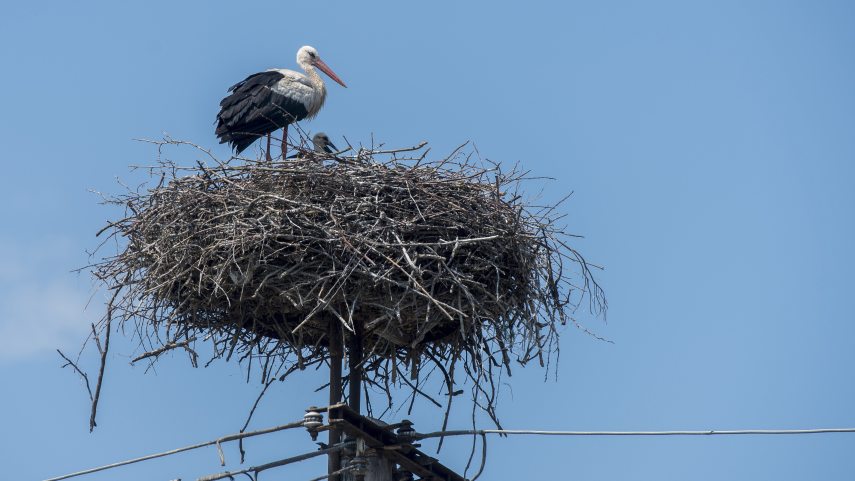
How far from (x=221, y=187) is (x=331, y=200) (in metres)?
0.78

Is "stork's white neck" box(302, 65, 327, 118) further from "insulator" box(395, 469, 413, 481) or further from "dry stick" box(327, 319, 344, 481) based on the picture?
"insulator" box(395, 469, 413, 481)

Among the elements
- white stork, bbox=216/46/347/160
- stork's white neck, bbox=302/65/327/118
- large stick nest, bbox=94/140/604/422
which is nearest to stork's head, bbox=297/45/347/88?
stork's white neck, bbox=302/65/327/118

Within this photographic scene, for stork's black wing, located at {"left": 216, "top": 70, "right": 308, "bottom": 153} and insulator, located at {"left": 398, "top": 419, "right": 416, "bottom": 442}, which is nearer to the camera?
insulator, located at {"left": 398, "top": 419, "right": 416, "bottom": 442}

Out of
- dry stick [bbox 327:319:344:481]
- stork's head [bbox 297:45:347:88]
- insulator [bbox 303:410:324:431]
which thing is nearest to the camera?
insulator [bbox 303:410:324:431]

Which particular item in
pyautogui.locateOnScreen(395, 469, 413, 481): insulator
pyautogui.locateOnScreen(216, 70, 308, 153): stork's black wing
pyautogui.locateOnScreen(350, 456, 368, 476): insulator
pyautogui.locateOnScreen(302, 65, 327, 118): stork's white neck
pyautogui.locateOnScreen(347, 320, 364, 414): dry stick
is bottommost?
pyautogui.locateOnScreen(395, 469, 413, 481): insulator

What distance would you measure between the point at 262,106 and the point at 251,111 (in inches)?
5.2

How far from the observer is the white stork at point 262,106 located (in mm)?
13219

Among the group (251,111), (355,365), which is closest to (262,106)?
(251,111)

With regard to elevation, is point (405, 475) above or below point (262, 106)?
below

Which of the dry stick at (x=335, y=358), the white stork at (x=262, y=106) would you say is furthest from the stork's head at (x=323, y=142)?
the dry stick at (x=335, y=358)

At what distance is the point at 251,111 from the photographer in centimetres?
1325

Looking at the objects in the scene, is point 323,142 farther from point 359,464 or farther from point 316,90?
point 359,464

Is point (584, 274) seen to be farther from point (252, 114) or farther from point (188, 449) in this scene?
point (252, 114)

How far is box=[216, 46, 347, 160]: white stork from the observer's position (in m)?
13.2
